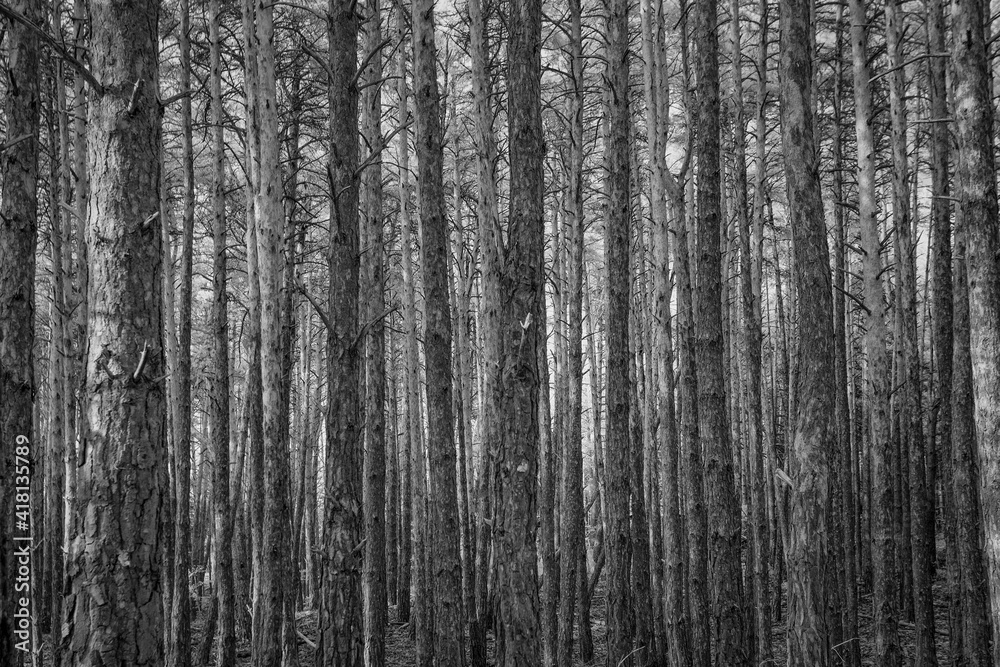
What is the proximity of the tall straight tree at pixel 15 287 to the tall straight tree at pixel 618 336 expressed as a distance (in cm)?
500

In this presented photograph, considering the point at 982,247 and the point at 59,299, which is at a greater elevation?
the point at 59,299

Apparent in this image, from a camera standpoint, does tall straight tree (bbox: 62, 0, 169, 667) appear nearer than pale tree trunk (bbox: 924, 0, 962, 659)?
Yes

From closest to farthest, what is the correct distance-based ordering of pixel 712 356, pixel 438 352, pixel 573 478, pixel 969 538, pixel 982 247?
pixel 982 247 → pixel 712 356 → pixel 438 352 → pixel 969 538 → pixel 573 478

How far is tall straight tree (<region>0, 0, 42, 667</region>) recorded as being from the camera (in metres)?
4.20

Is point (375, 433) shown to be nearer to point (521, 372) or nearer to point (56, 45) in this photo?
point (521, 372)

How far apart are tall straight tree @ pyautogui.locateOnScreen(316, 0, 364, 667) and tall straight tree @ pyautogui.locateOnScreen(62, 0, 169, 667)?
1609 mm

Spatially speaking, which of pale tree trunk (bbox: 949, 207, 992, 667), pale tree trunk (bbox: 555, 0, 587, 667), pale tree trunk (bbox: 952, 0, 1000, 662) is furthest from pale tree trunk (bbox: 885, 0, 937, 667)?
pale tree trunk (bbox: 555, 0, 587, 667)

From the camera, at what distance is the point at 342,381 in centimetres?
491

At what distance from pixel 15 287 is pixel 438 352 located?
10.3ft

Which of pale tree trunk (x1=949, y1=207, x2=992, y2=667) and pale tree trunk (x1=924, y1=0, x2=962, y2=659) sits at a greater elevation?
pale tree trunk (x1=924, y1=0, x2=962, y2=659)

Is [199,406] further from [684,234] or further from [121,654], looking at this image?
[121,654]

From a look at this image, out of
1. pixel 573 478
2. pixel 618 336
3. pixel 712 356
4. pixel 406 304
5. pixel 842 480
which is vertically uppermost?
pixel 406 304

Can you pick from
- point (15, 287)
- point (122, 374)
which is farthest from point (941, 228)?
point (15, 287)

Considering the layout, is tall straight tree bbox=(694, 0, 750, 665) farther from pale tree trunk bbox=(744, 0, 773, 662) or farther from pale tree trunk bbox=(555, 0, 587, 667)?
pale tree trunk bbox=(744, 0, 773, 662)
